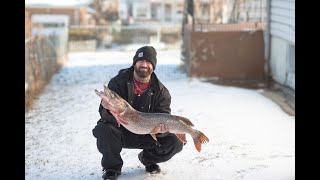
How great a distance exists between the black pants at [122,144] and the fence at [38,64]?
183 inches

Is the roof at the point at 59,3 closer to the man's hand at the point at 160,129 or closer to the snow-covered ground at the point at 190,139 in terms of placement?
the snow-covered ground at the point at 190,139

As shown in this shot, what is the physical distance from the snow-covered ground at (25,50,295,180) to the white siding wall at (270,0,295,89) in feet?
2.41

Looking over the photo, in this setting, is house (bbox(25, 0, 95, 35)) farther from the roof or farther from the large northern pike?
the large northern pike

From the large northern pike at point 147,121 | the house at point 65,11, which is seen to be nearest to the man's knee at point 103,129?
the large northern pike at point 147,121

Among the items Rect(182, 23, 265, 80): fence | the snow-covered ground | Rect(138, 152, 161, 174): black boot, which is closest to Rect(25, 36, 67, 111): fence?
the snow-covered ground

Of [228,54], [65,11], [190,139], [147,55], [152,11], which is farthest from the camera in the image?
[152,11]

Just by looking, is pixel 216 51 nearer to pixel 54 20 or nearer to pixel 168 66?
pixel 168 66

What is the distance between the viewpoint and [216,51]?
1219cm

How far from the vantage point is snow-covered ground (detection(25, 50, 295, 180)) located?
5137 mm

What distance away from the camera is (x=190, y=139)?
6.52 meters

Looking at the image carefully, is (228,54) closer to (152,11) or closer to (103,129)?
(103,129)

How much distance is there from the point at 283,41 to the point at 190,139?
5.10m

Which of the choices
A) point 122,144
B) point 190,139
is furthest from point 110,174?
point 190,139
